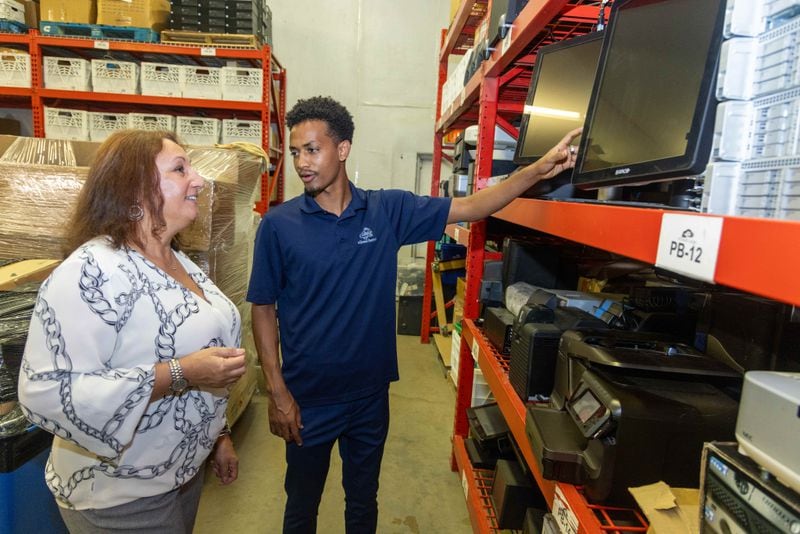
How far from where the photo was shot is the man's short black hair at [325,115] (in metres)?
1.64

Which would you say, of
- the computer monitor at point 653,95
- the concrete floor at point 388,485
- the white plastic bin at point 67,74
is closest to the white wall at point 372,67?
the white plastic bin at point 67,74

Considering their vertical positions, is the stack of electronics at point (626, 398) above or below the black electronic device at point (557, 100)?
below

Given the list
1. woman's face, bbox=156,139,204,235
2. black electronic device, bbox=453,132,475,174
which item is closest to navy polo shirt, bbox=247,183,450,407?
woman's face, bbox=156,139,204,235

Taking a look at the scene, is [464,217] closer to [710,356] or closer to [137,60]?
[710,356]

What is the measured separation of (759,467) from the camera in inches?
20.9

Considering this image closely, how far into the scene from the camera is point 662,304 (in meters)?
Answer: 1.37

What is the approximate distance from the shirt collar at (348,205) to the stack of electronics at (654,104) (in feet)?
2.66

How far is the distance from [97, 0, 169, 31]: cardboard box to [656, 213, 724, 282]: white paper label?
4.96m

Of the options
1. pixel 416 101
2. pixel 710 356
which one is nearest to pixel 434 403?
pixel 710 356

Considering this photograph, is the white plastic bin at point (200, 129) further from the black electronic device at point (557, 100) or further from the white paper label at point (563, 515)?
the white paper label at point (563, 515)

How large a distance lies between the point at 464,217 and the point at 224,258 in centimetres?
144

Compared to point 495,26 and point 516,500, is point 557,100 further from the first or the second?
point 516,500

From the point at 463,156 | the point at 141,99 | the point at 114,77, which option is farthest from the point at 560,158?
the point at 114,77

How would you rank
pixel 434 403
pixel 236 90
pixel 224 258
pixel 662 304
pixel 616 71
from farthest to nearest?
1. pixel 236 90
2. pixel 434 403
3. pixel 224 258
4. pixel 662 304
5. pixel 616 71
